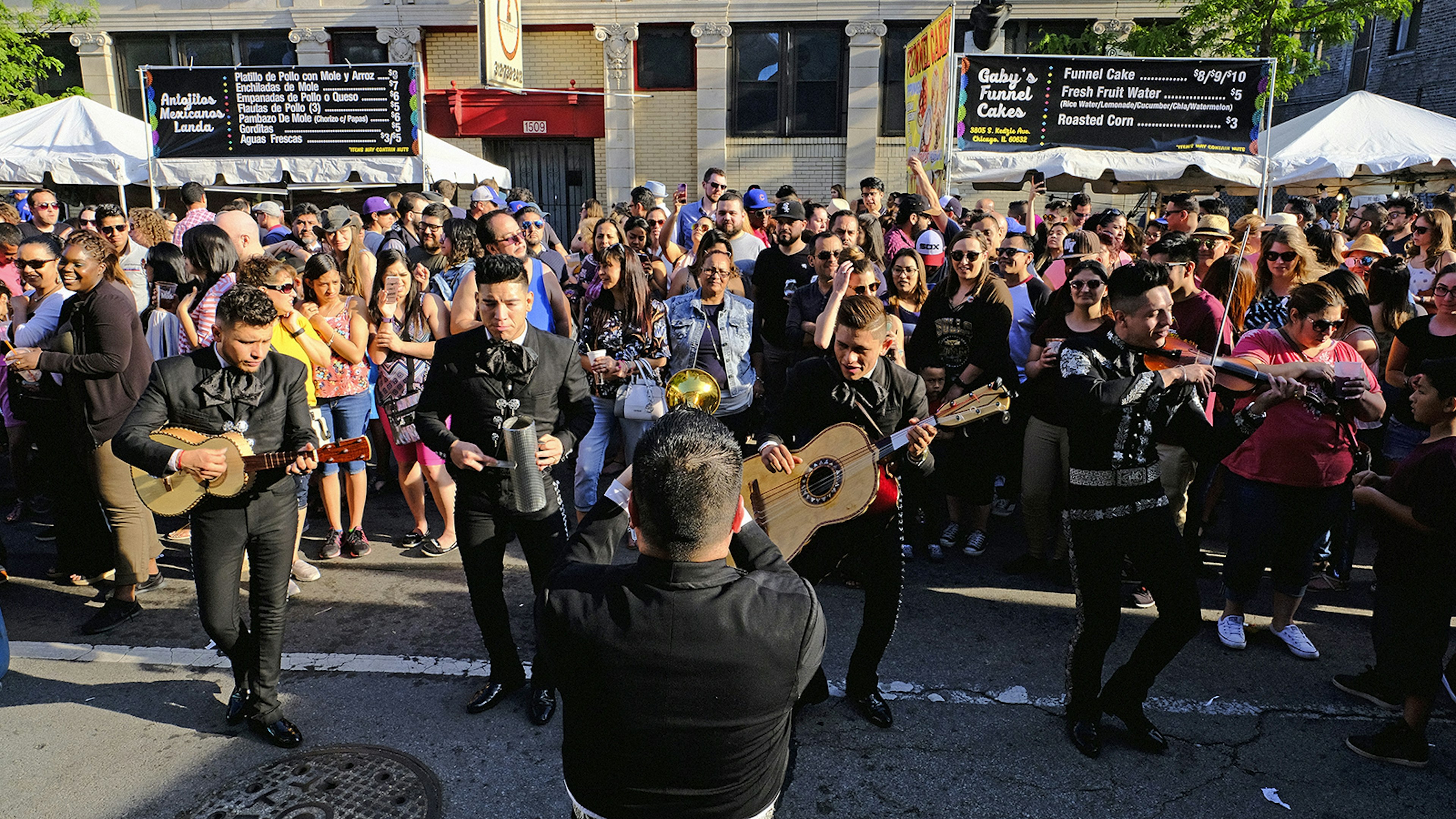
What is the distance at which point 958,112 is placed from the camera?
10.9 meters

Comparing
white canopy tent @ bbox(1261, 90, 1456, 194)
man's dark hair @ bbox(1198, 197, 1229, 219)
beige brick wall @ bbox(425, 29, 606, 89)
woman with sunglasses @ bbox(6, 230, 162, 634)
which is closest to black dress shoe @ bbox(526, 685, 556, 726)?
woman with sunglasses @ bbox(6, 230, 162, 634)

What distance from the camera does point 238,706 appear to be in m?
4.09

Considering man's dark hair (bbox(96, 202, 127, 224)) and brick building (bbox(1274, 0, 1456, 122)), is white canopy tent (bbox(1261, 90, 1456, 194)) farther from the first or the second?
man's dark hair (bbox(96, 202, 127, 224))

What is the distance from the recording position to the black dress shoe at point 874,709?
4.08 metres

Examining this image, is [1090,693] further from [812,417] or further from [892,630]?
[812,417]

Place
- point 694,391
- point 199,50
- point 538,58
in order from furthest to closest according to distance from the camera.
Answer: point 199,50
point 538,58
point 694,391

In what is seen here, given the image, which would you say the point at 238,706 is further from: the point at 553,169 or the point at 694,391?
the point at 553,169

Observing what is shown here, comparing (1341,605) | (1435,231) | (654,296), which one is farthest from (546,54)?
(1341,605)

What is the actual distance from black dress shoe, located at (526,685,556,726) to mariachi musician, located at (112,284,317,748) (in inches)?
38.7

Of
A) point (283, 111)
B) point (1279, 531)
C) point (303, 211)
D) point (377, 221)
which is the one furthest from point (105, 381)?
point (283, 111)

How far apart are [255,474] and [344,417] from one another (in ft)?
7.58

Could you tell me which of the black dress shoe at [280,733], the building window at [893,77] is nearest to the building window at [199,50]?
the building window at [893,77]

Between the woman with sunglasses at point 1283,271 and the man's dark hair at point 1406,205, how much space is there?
512 cm

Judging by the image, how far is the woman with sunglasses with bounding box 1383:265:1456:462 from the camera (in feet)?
16.7
